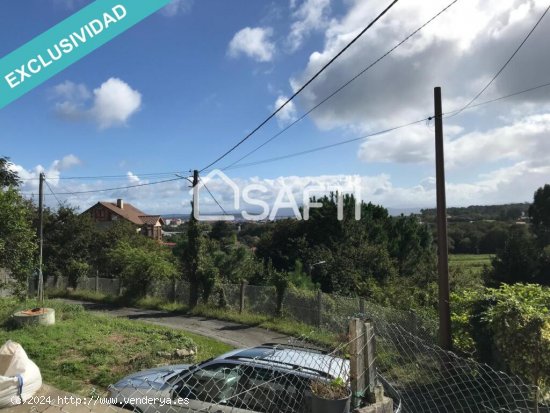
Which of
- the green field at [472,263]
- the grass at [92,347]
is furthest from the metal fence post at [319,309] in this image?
the green field at [472,263]

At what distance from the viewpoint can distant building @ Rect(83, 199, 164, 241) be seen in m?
70.2

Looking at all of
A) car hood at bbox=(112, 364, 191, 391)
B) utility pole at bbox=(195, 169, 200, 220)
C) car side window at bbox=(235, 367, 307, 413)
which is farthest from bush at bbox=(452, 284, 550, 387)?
utility pole at bbox=(195, 169, 200, 220)

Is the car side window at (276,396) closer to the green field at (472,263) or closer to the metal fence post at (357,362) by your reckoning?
the metal fence post at (357,362)

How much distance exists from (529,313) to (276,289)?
11.1 metres

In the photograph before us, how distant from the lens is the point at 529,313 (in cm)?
630

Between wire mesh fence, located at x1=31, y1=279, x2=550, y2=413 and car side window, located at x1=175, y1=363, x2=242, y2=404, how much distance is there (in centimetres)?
1

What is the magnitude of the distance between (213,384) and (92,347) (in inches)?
261

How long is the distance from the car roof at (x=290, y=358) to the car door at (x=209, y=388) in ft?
0.81

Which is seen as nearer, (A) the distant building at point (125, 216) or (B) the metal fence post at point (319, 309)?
(B) the metal fence post at point (319, 309)

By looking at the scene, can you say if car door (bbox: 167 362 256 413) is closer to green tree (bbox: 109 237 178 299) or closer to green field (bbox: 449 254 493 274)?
green tree (bbox: 109 237 178 299)

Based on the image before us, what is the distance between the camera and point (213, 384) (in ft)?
16.3

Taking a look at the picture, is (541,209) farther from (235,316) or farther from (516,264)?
(235,316)

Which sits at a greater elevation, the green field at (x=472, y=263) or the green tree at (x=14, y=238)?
the green tree at (x=14, y=238)

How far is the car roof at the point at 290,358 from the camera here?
464cm
